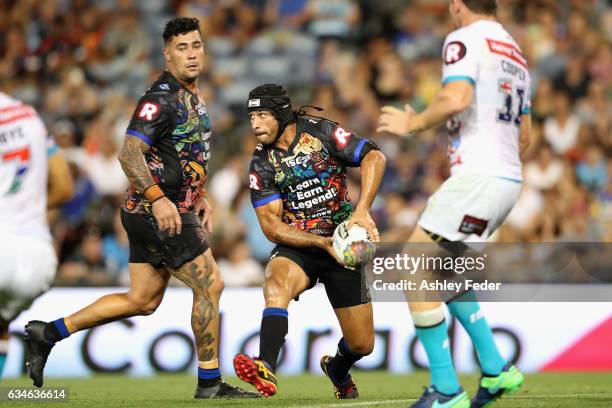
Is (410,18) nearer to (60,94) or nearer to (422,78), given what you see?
(422,78)

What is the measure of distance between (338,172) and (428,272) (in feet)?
6.68

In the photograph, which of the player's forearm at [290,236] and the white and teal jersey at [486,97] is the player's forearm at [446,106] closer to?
the white and teal jersey at [486,97]

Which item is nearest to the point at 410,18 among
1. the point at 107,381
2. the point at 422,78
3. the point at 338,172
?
the point at 422,78

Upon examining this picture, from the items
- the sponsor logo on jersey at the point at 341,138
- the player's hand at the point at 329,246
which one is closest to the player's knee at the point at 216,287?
the player's hand at the point at 329,246

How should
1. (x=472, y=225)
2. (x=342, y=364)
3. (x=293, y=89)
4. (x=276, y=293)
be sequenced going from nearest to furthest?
(x=472, y=225), (x=276, y=293), (x=342, y=364), (x=293, y=89)

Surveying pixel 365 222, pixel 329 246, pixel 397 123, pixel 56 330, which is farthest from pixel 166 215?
pixel 397 123

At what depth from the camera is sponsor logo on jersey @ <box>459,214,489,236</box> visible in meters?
7.04

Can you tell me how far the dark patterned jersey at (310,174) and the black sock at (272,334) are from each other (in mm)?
799

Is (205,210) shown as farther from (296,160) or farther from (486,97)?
(486,97)

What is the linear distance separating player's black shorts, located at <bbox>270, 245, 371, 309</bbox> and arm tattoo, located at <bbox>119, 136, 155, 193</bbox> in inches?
44.0

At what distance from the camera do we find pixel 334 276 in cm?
891

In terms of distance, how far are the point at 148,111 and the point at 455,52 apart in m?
2.69

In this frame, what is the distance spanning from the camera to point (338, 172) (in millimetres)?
8930

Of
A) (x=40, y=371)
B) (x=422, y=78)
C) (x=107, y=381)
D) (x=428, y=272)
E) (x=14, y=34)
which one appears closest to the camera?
(x=428, y=272)
